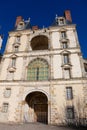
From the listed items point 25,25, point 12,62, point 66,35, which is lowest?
point 12,62

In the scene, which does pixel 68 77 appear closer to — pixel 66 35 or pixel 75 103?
pixel 75 103

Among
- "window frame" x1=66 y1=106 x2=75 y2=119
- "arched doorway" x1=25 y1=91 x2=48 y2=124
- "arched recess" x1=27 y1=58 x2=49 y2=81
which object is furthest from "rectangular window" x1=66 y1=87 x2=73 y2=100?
"arched doorway" x1=25 y1=91 x2=48 y2=124

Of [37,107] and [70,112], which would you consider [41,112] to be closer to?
[37,107]

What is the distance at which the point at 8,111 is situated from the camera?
49.5ft

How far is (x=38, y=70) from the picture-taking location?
716 inches

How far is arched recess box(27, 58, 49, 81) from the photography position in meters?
17.4

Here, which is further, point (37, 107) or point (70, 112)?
point (37, 107)

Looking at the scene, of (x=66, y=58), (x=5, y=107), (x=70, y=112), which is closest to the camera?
(x=70, y=112)

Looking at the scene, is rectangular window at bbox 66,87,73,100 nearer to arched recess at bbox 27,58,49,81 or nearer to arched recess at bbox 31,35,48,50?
arched recess at bbox 27,58,49,81

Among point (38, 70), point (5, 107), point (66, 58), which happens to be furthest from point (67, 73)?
point (5, 107)

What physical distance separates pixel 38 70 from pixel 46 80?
2.53 m

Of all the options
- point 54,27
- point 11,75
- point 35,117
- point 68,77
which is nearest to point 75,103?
point 68,77

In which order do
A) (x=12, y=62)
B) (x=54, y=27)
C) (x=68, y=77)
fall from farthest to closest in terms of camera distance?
(x=54, y=27), (x=12, y=62), (x=68, y=77)

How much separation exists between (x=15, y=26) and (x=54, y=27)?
10168mm
